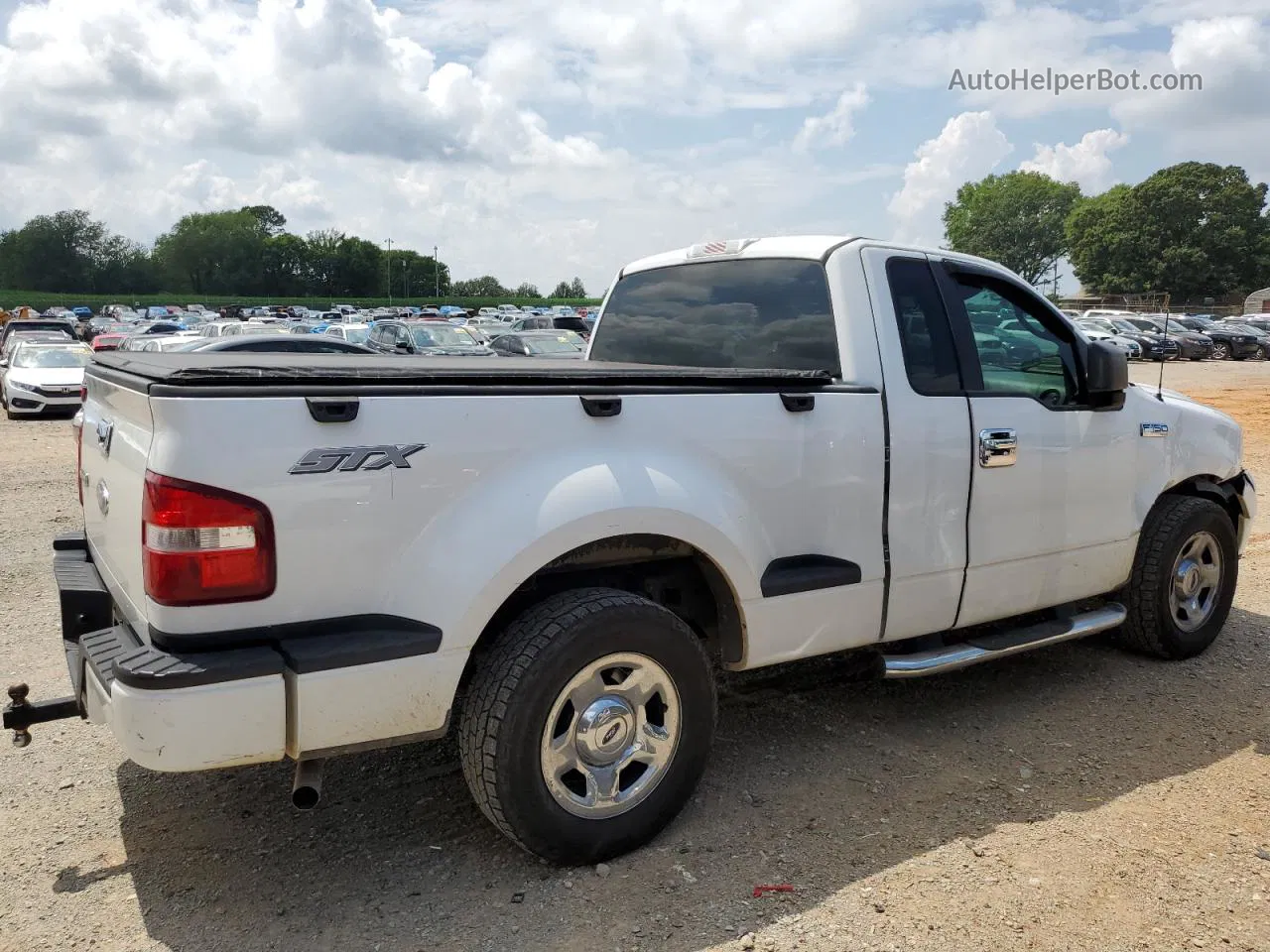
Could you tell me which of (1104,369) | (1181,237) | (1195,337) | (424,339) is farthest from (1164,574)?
(1181,237)

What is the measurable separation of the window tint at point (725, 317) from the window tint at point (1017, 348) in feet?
2.32

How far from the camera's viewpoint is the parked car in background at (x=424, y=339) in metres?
22.4

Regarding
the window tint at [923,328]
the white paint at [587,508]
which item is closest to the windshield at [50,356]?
the white paint at [587,508]

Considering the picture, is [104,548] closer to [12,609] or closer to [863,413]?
[863,413]

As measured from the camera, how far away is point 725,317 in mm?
4293

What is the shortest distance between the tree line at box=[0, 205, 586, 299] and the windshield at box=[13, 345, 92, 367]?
11009 cm

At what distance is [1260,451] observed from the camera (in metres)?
13.5

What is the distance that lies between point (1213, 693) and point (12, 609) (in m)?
6.45

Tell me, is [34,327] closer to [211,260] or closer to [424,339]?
[424,339]

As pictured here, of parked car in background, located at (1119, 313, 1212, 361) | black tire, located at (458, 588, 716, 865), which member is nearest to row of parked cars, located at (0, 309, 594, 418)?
black tire, located at (458, 588, 716, 865)

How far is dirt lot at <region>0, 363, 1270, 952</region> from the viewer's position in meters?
2.80

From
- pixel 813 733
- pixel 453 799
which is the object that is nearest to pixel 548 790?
pixel 453 799

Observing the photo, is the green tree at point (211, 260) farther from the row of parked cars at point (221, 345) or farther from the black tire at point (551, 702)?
the black tire at point (551, 702)

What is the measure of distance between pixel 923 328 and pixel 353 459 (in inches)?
94.8
